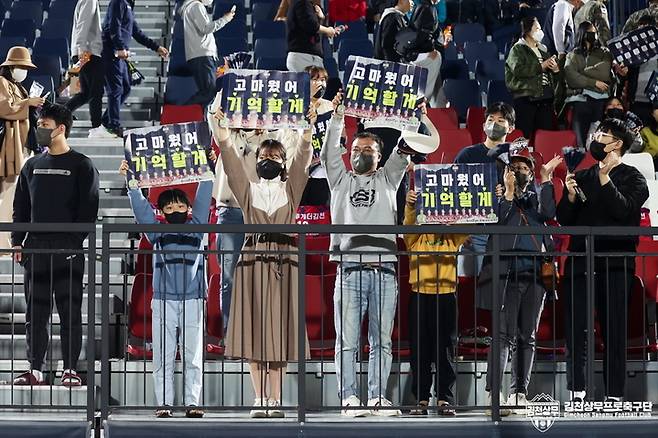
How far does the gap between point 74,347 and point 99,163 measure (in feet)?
13.1

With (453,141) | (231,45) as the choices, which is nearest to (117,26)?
(231,45)

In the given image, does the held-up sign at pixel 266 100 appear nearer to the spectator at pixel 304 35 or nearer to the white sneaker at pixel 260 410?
the white sneaker at pixel 260 410

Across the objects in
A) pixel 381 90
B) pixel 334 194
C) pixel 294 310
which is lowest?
pixel 294 310

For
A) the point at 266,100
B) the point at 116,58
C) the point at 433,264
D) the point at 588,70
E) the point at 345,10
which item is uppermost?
the point at 345,10

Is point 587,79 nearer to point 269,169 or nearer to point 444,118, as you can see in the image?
point 444,118

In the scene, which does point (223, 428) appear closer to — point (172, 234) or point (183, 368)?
point (183, 368)

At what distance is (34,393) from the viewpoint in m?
10.3

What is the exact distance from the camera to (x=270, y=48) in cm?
1672

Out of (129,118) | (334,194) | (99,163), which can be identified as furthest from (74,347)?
(129,118)

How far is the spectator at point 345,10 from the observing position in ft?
56.0

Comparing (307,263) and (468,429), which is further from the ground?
(307,263)

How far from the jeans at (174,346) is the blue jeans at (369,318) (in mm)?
888

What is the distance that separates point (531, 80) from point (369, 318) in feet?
16.1

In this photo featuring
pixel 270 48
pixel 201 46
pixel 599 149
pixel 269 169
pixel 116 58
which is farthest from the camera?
pixel 270 48
